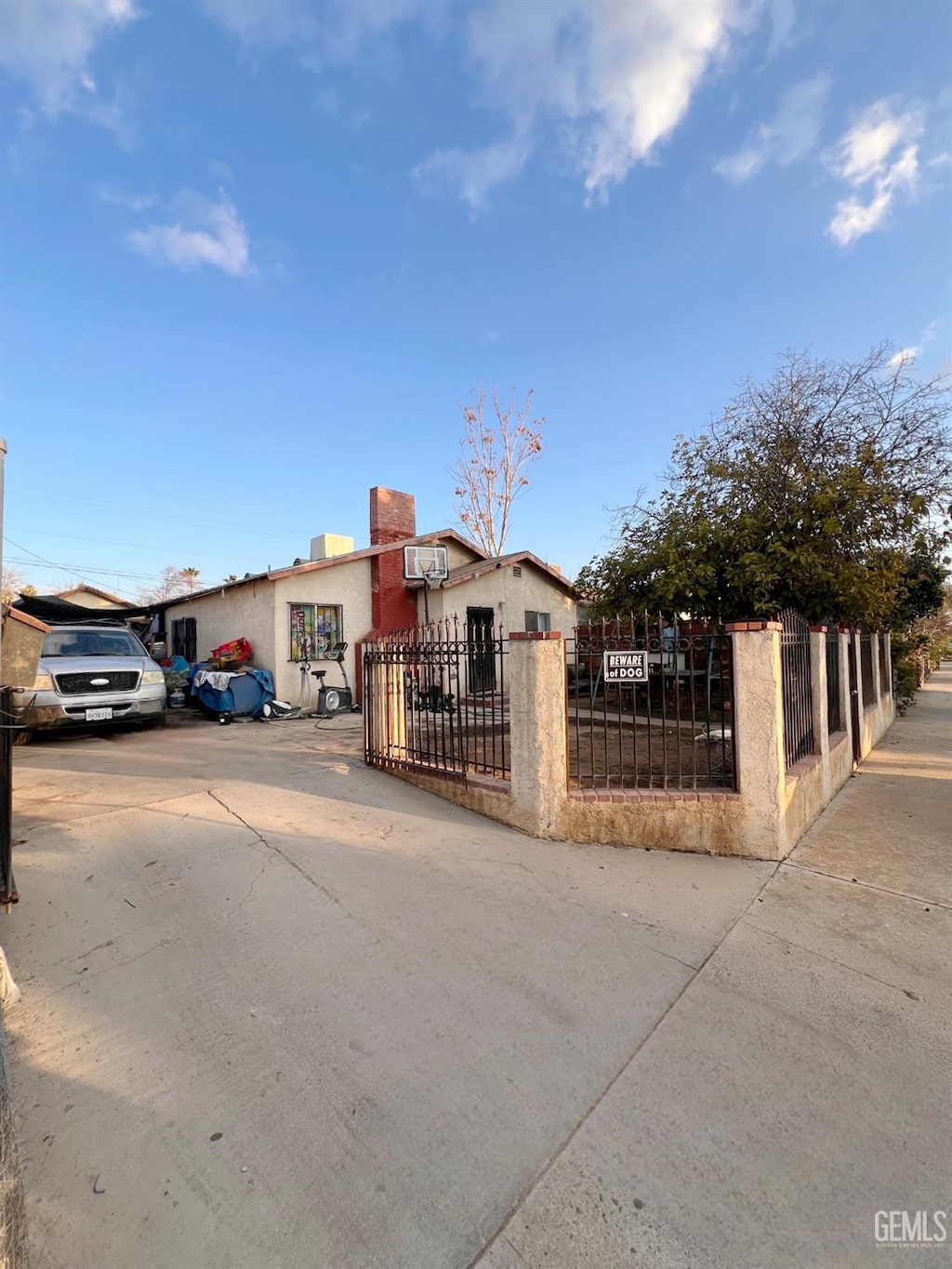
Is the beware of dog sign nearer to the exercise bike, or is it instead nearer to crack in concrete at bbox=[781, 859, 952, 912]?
crack in concrete at bbox=[781, 859, 952, 912]

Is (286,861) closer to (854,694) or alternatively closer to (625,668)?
(625,668)

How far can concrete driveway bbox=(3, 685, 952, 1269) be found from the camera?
167 centimetres

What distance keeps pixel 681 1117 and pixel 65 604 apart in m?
14.8

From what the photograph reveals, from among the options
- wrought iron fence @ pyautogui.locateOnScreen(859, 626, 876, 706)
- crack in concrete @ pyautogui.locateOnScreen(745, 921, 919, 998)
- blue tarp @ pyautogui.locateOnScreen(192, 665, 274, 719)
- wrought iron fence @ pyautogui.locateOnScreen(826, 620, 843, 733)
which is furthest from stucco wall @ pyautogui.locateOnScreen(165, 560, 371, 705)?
crack in concrete @ pyautogui.locateOnScreen(745, 921, 919, 998)

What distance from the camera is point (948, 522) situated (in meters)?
9.47

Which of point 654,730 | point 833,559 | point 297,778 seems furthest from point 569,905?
point 833,559

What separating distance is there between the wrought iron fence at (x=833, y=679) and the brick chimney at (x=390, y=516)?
10103 millimetres

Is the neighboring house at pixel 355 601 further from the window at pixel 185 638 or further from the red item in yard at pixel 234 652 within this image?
the red item in yard at pixel 234 652

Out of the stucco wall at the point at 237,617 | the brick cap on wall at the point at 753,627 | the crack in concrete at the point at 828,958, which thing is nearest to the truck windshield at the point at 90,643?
the stucco wall at the point at 237,617

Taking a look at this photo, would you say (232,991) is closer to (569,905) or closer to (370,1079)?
(370,1079)

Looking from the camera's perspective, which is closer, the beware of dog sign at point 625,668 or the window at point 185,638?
the beware of dog sign at point 625,668

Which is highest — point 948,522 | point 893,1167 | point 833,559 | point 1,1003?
point 948,522

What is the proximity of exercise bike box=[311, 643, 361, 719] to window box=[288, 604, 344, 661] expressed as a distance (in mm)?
251

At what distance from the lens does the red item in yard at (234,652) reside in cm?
1225
